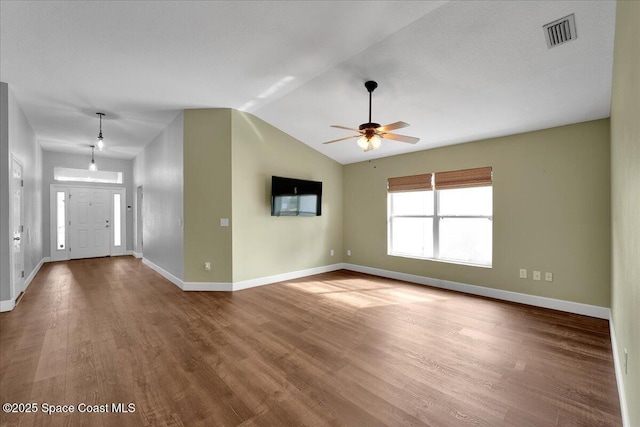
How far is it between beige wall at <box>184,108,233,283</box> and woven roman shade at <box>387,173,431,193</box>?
3062mm

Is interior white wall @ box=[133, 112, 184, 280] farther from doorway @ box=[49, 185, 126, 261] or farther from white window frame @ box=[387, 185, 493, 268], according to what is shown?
white window frame @ box=[387, 185, 493, 268]

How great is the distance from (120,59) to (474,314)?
505 cm

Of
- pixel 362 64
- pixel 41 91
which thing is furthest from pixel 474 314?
pixel 41 91

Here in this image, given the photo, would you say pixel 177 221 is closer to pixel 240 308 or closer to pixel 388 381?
pixel 240 308

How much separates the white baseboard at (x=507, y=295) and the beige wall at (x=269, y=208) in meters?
1.51

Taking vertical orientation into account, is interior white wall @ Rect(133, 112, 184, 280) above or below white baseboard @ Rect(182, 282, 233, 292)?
above

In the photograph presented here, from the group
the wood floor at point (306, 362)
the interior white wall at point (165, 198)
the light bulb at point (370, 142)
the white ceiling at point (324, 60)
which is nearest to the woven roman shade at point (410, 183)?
the white ceiling at point (324, 60)

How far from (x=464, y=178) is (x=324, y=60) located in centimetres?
294

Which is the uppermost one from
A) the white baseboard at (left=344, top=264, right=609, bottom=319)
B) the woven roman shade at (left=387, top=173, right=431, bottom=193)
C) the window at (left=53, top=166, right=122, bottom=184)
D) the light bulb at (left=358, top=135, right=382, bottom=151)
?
the window at (left=53, top=166, right=122, bottom=184)

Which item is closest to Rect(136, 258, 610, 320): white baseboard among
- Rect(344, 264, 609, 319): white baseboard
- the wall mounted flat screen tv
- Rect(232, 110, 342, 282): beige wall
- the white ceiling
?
Rect(344, 264, 609, 319): white baseboard

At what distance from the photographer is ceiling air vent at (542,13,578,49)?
2.19m

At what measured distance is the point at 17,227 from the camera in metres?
4.07

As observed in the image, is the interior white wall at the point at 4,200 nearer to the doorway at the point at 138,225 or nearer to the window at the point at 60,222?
the doorway at the point at 138,225

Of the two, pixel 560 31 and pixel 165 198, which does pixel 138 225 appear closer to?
pixel 165 198
